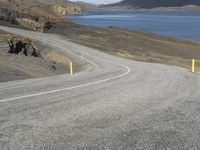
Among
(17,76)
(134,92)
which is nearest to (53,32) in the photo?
(17,76)

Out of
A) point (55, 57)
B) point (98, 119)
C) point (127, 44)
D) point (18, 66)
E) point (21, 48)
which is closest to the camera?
point (98, 119)

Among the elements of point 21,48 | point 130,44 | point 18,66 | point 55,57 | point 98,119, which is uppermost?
point 98,119

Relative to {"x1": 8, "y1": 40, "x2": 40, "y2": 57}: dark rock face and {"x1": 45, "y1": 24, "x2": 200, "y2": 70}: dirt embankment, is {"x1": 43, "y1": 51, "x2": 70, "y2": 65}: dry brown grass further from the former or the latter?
{"x1": 45, "y1": 24, "x2": 200, "y2": 70}: dirt embankment

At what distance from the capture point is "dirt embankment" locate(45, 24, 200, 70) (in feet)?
181

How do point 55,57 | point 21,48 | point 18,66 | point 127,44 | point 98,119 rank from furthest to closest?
point 127,44 < point 55,57 < point 21,48 < point 18,66 < point 98,119

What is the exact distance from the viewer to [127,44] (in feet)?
209

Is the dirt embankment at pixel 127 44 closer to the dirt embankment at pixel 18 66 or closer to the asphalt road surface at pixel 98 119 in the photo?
the dirt embankment at pixel 18 66

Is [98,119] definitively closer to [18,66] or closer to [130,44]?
[18,66]

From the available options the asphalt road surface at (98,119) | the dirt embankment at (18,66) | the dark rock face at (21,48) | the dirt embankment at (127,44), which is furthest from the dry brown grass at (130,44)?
the asphalt road surface at (98,119)

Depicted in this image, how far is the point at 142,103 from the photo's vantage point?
12312mm

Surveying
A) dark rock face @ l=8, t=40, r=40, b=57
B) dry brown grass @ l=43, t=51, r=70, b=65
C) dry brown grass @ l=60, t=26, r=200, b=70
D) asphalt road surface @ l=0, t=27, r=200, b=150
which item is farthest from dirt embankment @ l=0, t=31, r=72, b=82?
dry brown grass @ l=60, t=26, r=200, b=70

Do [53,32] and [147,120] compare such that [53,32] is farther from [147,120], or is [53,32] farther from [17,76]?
[147,120]

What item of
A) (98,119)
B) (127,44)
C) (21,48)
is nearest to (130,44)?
(127,44)

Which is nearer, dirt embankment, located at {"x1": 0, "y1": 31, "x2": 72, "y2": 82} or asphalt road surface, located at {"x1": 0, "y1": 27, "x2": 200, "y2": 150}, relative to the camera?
asphalt road surface, located at {"x1": 0, "y1": 27, "x2": 200, "y2": 150}
